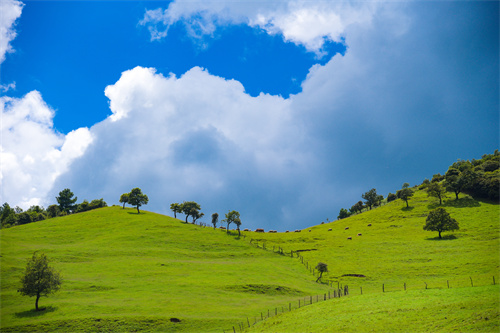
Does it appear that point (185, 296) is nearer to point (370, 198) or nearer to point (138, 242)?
point (138, 242)

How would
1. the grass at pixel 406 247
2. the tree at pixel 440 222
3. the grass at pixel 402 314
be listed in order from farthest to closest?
1. the tree at pixel 440 222
2. the grass at pixel 406 247
3. the grass at pixel 402 314

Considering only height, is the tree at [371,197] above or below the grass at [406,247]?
above

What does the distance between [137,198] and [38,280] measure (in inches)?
3852

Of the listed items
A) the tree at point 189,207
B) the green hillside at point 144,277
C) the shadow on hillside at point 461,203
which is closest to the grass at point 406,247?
the shadow on hillside at point 461,203

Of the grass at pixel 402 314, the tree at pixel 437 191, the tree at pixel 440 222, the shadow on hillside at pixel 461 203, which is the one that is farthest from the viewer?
the tree at pixel 437 191

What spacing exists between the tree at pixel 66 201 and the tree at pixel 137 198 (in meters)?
43.8

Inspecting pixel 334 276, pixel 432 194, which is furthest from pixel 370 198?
pixel 334 276

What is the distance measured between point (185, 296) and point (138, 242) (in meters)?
48.3

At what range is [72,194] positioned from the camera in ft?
584

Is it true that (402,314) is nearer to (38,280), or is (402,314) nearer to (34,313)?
(34,313)

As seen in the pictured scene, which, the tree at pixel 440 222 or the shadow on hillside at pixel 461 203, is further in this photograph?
the shadow on hillside at pixel 461 203

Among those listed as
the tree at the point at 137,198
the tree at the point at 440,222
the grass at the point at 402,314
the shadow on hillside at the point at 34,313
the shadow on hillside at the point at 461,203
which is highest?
the tree at the point at 137,198

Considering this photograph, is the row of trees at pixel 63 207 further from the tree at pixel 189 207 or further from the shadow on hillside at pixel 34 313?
the shadow on hillside at pixel 34 313

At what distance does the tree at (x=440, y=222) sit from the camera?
105 meters
